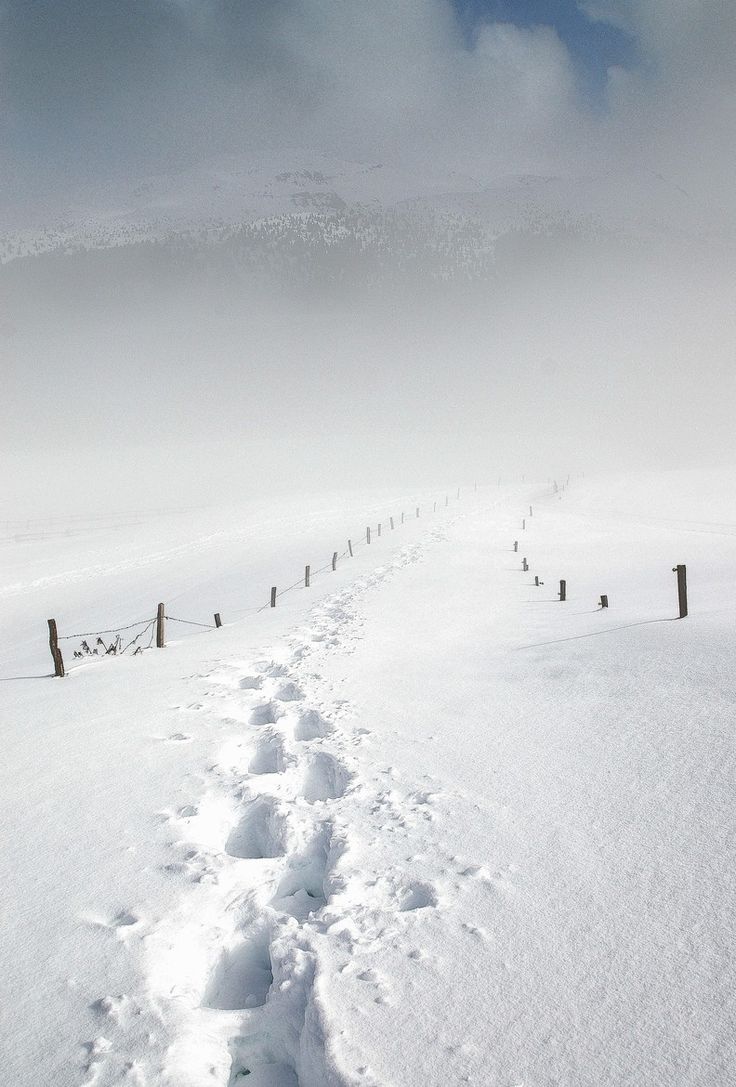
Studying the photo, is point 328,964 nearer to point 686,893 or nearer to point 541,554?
point 686,893

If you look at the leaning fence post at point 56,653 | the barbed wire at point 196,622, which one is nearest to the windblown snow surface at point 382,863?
the leaning fence post at point 56,653

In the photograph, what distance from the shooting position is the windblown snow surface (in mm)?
2902

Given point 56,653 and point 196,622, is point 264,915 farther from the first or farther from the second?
point 196,622

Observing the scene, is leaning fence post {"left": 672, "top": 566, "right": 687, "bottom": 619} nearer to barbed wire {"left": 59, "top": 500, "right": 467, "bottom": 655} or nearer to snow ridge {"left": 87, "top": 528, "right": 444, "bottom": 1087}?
snow ridge {"left": 87, "top": 528, "right": 444, "bottom": 1087}

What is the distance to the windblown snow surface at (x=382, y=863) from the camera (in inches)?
114

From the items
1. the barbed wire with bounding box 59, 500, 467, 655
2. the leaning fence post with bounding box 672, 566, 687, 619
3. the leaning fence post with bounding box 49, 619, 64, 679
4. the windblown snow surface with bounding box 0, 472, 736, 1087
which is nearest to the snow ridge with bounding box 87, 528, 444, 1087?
the windblown snow surface with bounding box 0, 472, 736, 1087

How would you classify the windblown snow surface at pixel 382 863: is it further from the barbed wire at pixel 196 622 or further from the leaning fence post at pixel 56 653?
the barbed wire at pixel 196 622

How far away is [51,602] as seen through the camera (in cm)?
2508

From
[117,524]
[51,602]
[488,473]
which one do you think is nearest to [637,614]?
[51,602]

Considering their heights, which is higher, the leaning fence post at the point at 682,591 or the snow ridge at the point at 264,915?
the leaning fence post at the point at 682,591

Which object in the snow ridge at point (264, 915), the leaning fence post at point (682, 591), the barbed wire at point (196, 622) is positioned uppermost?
the leaning fence post at point (682, 591)

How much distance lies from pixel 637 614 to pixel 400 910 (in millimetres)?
9350

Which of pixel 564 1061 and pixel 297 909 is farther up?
pixel 564 1061

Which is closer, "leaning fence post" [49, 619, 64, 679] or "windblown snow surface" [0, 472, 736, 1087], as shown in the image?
"windblown snow surface" [0, 472, 736, 1087]
